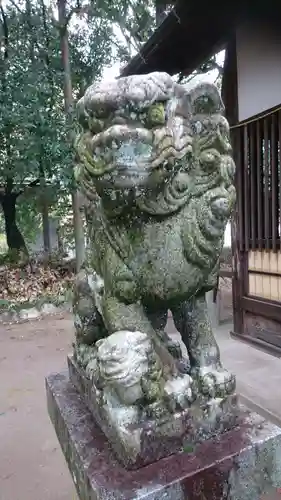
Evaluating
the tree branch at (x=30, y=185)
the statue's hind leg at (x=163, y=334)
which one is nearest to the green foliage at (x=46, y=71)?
the tree branch at (x=30, y=185)

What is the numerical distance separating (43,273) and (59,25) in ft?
11.9

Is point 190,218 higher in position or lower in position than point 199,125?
lower

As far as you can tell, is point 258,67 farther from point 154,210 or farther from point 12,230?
point 12,230

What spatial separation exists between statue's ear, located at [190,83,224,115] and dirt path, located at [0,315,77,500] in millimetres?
1974

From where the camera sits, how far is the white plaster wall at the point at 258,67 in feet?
12.0

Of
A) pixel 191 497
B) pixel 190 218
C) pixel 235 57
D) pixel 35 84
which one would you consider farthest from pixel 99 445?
pixel 35 84

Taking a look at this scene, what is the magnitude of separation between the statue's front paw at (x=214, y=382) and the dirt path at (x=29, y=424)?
1.39m

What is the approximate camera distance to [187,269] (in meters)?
1.11

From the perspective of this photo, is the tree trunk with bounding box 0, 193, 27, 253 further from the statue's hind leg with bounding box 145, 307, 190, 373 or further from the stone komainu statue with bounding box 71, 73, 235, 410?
the stone komainu statue with bounding box 71, 73, 235, 410

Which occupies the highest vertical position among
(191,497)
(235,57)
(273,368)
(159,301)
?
(235,57)

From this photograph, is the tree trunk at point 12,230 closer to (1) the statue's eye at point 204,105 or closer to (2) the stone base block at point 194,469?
(2) the stone base block at point 194,469

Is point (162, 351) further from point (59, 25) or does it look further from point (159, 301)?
point (59, 25)

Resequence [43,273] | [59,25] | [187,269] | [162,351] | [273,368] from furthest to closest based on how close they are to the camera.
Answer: [43,273], [59,25], [273,368], [162,351], [187,269]

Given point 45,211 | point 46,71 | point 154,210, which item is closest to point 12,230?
point 45,211
